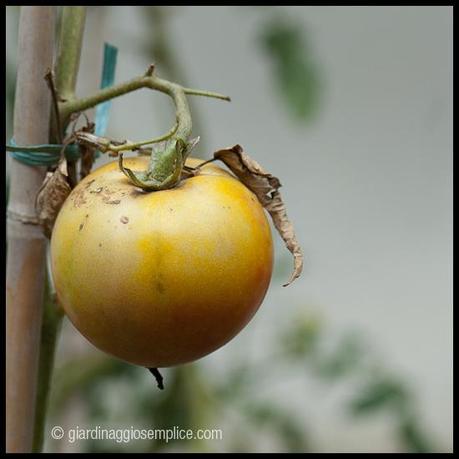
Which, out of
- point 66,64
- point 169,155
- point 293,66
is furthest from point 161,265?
point 293,66

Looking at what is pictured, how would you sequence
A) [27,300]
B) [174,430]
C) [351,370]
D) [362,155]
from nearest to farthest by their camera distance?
[27,300] < [174,430] < [351,370] < [362,155]

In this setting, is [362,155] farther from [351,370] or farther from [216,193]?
[216,193]

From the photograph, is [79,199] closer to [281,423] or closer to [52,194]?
[52,194]

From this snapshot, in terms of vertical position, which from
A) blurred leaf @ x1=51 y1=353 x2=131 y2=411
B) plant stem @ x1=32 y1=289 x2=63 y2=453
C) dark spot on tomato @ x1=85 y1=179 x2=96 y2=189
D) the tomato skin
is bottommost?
blurred leaf @ x1=51 y1=353 x2=131 y2=411

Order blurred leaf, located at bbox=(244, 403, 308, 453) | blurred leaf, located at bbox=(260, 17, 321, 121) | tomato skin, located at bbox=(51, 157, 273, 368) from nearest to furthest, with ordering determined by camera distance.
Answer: tomato skin, located at bbox=(51, 157, 273, 368)
blurred leaf, located at bbox=(260, 17, 321, 121)
blurred leaf, located at bbox=(244, 403, 308, 453)

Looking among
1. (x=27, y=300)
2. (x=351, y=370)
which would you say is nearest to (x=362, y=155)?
(x=351, y=370)

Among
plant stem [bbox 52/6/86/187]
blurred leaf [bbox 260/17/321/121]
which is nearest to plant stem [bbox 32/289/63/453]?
plant stem [bbox 52/6/86/187]

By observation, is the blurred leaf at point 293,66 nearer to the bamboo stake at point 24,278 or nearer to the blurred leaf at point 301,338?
the blurred leaf at point 301,338

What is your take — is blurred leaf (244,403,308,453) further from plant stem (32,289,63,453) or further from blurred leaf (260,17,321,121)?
plant stem (32,289,63,453)
